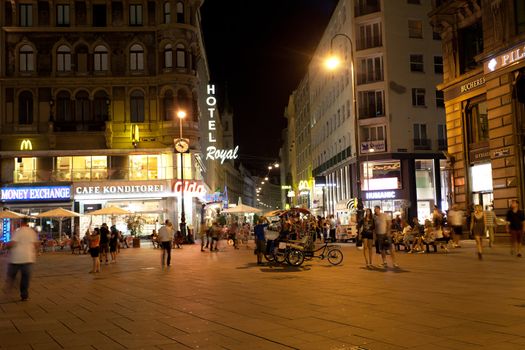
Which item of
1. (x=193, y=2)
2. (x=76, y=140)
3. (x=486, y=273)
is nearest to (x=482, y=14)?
(x=486, y=273)

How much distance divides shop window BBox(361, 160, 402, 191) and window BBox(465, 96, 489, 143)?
19027mm

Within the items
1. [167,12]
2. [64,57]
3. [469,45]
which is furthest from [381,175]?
[64,57]

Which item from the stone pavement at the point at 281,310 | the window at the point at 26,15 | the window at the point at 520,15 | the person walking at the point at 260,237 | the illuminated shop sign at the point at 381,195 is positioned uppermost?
the window at the point at 26,15

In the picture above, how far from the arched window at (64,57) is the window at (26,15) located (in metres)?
3.31

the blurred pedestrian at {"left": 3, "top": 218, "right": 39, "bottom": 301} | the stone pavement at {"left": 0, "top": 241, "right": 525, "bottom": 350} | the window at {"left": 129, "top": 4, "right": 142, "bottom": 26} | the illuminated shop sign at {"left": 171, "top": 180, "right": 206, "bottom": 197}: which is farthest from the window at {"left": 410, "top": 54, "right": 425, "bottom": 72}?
the blurred pedestrian at {"left": 3, "top": 218, "right": 39, "bottom": 301}

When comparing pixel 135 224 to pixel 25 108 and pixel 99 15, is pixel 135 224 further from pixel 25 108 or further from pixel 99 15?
pixel 99 15

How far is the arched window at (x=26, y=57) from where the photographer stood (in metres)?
49.2

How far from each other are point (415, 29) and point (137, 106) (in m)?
25.3

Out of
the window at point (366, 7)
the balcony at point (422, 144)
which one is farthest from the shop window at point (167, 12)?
the balcony at point (422, 144)

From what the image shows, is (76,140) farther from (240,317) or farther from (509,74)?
(240,317)

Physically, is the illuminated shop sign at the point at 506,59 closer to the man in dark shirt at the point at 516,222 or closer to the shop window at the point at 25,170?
the man in dark shirt at the point at 516,222

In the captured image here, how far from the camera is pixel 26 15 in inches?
1944

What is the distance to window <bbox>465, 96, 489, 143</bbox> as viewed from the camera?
29703 mm

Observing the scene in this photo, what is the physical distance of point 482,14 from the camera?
27.9m
